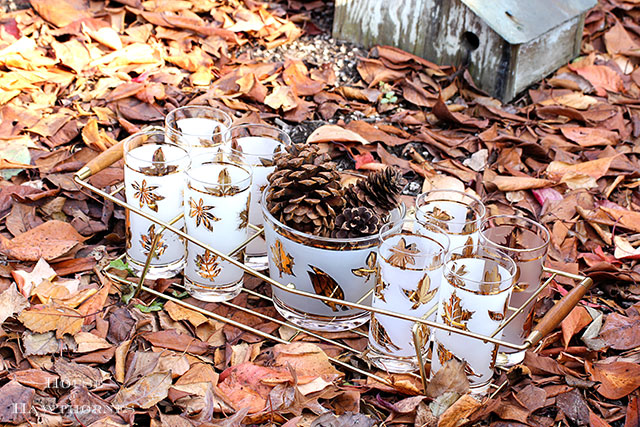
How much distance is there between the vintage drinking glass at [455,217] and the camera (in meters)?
1.59

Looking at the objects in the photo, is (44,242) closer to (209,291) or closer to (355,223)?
(209,291)

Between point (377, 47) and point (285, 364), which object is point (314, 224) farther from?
point (377, 47)

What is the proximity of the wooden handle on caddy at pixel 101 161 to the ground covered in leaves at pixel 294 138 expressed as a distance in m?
0.24

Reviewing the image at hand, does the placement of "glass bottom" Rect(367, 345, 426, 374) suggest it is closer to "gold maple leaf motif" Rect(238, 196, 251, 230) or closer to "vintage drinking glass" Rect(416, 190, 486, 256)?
"vintage drinking glass" Rect(416, 190, 486, 256)

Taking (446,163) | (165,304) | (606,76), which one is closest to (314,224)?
(165,304)

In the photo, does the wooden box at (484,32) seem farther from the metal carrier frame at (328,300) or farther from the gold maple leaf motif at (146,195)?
the gold maple leaf motif at (146,195)

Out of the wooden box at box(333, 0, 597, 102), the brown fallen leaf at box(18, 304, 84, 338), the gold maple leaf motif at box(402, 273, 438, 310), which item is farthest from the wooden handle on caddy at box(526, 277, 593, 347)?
the wooden box at box(333, 0, 597, 102)

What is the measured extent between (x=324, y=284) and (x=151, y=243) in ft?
1.44

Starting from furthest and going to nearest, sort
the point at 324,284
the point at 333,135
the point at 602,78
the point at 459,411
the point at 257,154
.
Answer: the point at 602,78
the point at 333,135
the point at 257,154
the point at 324,284
the point at 459,411

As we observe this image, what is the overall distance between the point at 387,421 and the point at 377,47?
192cm

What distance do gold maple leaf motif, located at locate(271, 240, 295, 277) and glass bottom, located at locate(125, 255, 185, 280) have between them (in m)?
0.29

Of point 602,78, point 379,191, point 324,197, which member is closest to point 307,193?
point 324,197

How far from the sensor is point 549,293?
179 cm

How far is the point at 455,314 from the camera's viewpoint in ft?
4.68
